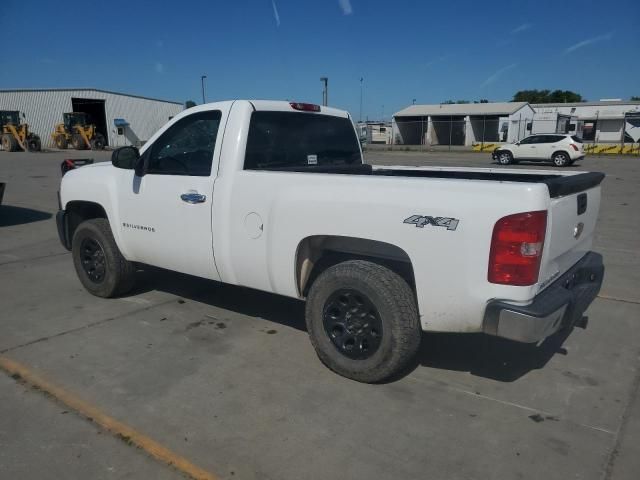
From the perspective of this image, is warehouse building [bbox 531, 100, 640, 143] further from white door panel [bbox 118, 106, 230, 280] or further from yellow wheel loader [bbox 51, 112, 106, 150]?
white door panel [bbox 118, 106, 230, 280]

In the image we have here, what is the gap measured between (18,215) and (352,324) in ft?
31.0

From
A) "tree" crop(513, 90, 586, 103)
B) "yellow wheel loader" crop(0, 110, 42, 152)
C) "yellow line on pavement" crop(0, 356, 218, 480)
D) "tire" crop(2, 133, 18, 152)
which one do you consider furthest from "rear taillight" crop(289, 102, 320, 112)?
"tree" crop(513, 90, 586, 103)

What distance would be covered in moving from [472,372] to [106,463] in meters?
2.49

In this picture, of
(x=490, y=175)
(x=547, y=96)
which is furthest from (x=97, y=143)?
(x=547, y=96)

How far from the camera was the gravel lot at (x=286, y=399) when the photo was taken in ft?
→ 8.84

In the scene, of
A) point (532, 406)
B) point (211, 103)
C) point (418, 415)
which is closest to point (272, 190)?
point (211, 103)

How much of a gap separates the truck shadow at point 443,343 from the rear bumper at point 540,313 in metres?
0.67

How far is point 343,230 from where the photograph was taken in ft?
10.9

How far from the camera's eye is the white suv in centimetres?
2356

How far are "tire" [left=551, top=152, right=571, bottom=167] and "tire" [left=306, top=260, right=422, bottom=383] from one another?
76.8ft

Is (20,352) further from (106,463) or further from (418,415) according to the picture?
(418,415)

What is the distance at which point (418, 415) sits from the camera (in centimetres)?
315

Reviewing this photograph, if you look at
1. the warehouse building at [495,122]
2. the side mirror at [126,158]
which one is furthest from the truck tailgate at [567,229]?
the warehouse building at [495,122]

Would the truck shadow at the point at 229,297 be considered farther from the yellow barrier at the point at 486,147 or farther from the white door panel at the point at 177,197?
the yellow barrier at the point at 486,147
